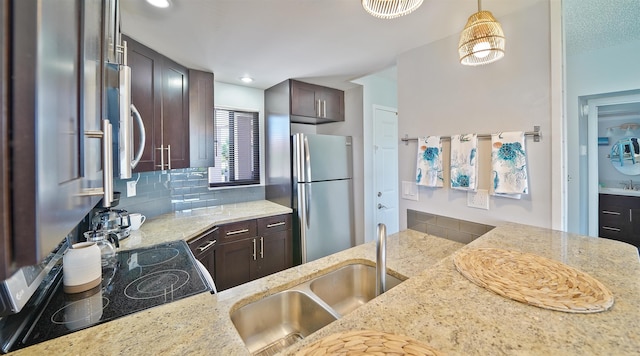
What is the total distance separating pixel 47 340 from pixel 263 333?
25.8 inches

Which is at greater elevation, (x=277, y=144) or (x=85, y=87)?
(x=277, y=144)

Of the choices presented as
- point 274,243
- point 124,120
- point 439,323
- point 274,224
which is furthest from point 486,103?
point 274,243

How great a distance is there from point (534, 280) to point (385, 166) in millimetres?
2475

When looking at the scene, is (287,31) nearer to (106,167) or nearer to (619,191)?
(106,167)

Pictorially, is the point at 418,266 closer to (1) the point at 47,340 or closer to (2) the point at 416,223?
(2) the point at 416,223

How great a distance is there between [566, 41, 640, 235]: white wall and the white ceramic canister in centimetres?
408

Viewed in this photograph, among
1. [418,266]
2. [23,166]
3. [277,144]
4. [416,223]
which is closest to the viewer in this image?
[23,166]

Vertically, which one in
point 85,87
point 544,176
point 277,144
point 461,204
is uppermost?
point 277,144

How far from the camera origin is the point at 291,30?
5.76ft

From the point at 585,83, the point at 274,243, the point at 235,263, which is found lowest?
the point at 235,263

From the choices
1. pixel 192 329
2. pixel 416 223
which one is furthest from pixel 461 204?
pixel 192 329

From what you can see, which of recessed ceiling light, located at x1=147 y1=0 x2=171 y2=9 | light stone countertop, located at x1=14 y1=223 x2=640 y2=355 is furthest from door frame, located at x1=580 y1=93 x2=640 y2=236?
recessed ceiling light, located at x1=147 y1=0 x2=171 y2=9

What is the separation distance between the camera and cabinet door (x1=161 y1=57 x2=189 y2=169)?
2.08 meters

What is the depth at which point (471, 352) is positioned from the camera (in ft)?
1.85
